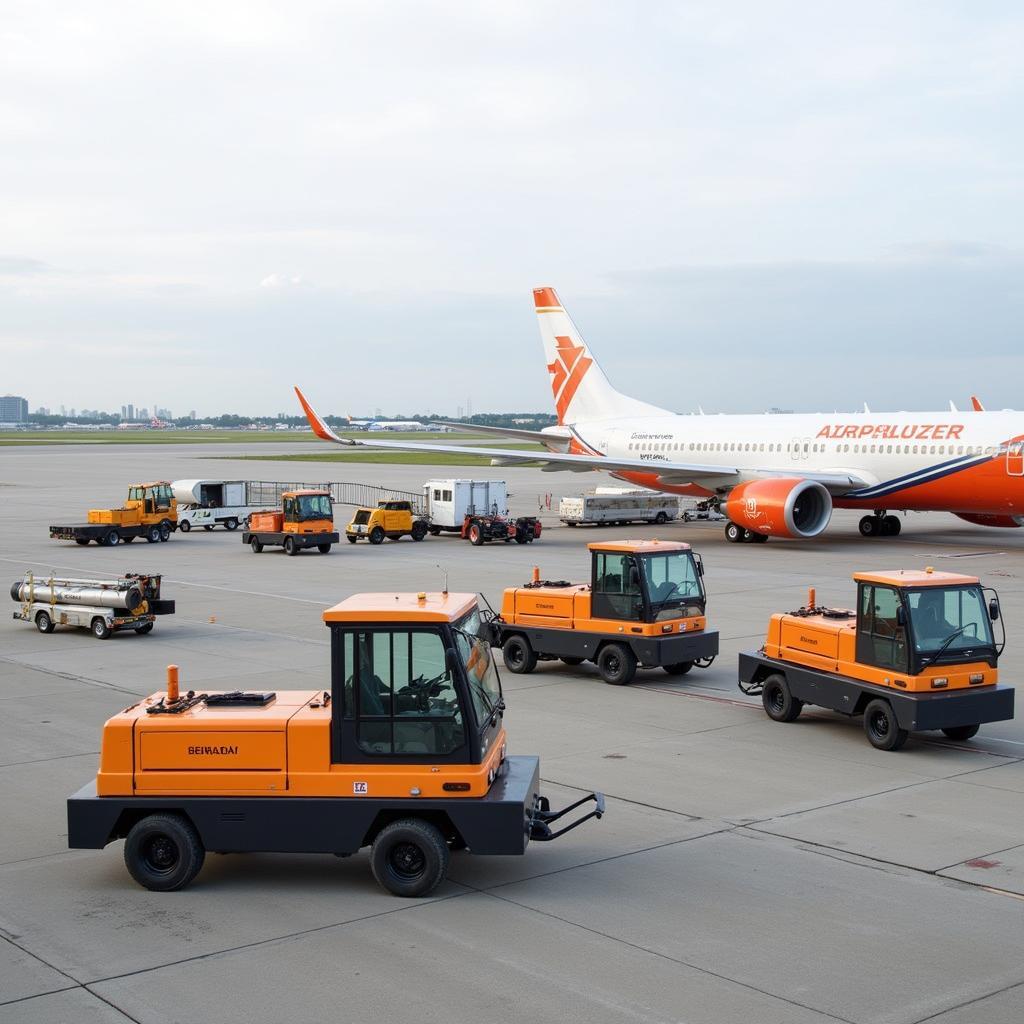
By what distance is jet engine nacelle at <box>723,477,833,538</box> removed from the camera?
41.4 meters

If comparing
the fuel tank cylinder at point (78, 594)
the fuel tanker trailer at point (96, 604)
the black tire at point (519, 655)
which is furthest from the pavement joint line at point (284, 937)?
the fuel tanker trailer at point (96, 604)

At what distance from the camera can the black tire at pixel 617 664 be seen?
2080cm

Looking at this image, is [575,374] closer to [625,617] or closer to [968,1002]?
[625,617]

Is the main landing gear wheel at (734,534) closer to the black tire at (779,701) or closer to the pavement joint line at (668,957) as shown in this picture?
the black tire at (779,701)

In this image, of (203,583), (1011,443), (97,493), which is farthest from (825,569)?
(97,493)

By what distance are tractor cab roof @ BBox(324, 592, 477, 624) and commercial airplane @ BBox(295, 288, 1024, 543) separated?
27.1 metres

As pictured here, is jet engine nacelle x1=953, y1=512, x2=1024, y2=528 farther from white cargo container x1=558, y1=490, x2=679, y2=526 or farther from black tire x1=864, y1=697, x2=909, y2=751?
black tire x1=864, y1=697, x2=909, y2=751

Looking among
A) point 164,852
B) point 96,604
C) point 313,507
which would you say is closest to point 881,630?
point 164,852

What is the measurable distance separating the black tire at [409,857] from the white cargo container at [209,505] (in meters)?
41.1

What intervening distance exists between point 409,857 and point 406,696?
4.66ft

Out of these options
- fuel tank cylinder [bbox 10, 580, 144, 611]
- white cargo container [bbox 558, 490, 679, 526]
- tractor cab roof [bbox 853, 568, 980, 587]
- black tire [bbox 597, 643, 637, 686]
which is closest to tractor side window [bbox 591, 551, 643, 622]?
black tire [bbox 597, 643, 637, 686]

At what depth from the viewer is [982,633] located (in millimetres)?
16703

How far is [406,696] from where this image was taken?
11141 mm

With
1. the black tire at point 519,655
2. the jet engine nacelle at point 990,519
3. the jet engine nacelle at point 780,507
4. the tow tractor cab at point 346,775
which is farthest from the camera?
the jet engine nacelle at point 990,519
